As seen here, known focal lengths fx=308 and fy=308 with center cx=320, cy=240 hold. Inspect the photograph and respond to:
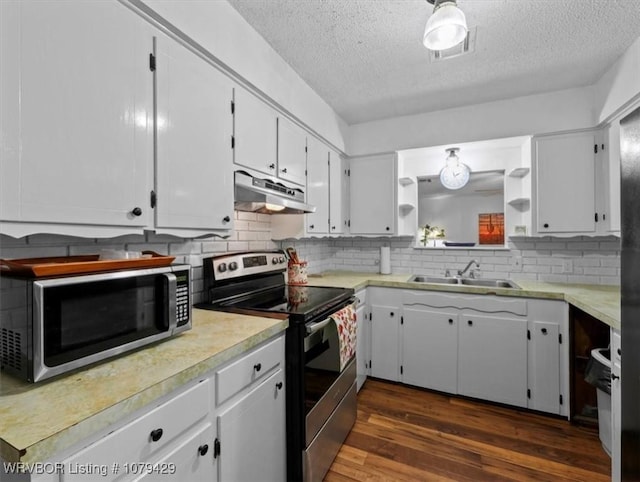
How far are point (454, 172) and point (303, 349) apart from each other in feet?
8.21

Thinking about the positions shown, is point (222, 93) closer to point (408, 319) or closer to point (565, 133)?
point (408, 319)

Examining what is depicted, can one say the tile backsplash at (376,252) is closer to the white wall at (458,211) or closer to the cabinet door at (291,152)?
the white wall at (458,211)

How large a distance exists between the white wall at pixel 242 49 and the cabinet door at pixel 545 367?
92.7 inches

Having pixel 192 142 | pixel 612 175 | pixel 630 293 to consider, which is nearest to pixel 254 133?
pixel 192 142

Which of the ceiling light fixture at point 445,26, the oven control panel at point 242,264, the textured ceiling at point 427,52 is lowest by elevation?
the oven control panel at point 242,264

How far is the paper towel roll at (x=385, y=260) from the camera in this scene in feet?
10.6

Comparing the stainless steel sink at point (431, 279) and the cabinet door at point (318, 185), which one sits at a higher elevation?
the cabinet door at point (318, 185)

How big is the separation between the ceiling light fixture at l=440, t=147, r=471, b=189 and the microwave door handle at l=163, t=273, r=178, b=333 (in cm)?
284

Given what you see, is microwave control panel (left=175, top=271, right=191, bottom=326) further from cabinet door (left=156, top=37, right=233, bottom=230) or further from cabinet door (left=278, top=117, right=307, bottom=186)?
cabinet door (left=278, top=117, right=307, bottom=186)

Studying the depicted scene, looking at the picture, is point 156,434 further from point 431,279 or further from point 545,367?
point 431,279

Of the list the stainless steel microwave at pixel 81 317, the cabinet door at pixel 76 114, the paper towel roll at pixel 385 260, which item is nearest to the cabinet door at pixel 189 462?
the stainless steel microwave at pixel 81 317

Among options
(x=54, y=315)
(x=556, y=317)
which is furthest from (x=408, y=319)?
(x=54, y=315)

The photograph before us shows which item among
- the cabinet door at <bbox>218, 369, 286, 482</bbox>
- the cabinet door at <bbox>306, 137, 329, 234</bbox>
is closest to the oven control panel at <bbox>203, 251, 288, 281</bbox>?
the cabinet door at <bbox>306, 137, 329, 234</bbox>

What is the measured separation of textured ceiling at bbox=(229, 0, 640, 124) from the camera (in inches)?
Result: 65.5
